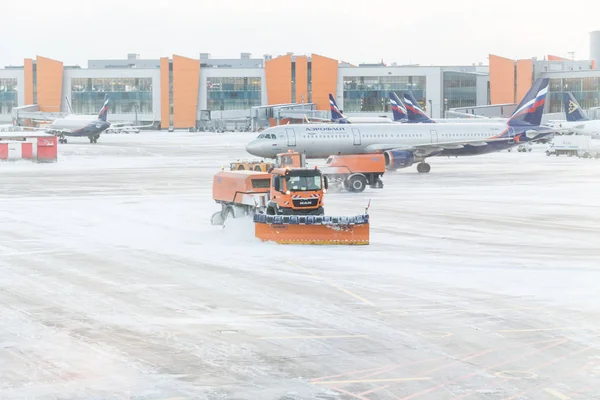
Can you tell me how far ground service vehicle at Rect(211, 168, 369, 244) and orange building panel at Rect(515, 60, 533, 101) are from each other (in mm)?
167385

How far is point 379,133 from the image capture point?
69750 millimetres

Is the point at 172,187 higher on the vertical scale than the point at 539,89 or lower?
lower

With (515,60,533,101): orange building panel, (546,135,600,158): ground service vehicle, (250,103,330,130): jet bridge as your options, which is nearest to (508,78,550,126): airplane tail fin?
(546,135,600,158): ground service vehicle

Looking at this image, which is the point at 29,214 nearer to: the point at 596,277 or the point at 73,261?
the point at 73,261

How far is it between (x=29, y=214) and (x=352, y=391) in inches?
1197

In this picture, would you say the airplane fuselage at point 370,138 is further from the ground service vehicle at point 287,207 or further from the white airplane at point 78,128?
the white airplane at point 78,128

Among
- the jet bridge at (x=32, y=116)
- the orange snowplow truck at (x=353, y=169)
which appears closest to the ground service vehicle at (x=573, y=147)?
the orange snowplow truck at (x=353, y=169)

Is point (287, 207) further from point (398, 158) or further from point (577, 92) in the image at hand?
point (577, 92)

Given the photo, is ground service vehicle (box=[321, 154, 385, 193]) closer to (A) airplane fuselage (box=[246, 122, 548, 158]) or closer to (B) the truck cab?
(A) airplane fuselage (box=[246, 122, 548, 158])

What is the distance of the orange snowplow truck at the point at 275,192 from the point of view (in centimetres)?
3434

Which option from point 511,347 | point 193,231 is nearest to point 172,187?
point 193,231

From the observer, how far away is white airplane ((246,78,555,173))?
2638 inches

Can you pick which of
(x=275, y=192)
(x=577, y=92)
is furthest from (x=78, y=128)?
(x=577, y=92)

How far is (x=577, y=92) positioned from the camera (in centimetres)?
19662
